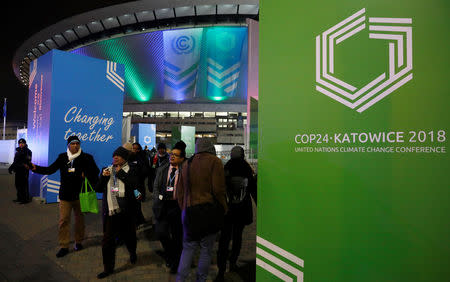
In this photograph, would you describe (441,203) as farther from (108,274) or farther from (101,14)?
(101,14)

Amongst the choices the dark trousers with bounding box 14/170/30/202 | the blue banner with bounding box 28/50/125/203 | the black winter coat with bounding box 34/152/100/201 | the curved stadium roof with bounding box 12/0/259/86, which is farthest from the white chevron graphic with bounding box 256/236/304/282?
the curved stadium roof with bounding box 12/0/259/86

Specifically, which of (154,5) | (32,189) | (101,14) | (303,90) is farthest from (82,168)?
(101,14)

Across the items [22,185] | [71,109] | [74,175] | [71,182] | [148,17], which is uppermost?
[148,17]

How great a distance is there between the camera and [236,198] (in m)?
3.54

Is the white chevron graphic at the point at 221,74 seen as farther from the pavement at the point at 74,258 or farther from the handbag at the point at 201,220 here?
the handbag at the point at 201,220

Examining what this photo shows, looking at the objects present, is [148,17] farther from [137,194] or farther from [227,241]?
[227,241]

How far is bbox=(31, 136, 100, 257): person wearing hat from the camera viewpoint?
168 inches

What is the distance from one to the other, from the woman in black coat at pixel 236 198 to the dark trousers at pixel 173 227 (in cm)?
63

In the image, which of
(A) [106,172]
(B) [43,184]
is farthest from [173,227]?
(B) [43,184]

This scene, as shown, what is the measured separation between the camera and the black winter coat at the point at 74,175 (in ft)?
14.2

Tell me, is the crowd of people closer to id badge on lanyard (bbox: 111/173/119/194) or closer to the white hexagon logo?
id badge on lanyard (bbox: 111/173/119/194)

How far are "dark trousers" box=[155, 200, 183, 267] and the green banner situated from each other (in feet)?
6.27

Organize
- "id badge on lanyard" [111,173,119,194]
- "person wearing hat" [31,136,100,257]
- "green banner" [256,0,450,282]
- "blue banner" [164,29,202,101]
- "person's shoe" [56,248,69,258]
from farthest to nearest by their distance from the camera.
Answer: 1. "blue banner" [164,29,202,101]
2. "person wearing hat" [31,136,100,257]
3. "person's shoe" [56,248,69,258]
4. "id badge on lanyard" [111,173,119,194]
5. "green banner" [256,0,450,282]

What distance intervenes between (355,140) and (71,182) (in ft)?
14.0
